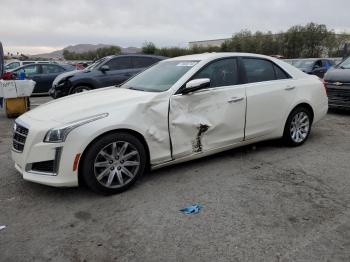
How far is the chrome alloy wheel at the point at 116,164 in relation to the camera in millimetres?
4164

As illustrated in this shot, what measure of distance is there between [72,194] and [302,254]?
8.55 ft

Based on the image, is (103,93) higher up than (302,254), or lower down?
higher up

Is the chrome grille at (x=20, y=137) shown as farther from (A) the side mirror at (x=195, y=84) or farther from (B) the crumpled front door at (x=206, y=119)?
(A) the side mirror at (x=195, y=84)

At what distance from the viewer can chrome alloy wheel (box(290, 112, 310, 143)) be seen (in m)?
6.04

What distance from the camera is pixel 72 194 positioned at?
437 centimetres

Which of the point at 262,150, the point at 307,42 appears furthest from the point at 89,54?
the point at 262,150

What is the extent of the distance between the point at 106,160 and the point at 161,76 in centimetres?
167

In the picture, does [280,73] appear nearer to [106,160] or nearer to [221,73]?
[221,73]

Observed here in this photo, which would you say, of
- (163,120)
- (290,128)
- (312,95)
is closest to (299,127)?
(290,128)

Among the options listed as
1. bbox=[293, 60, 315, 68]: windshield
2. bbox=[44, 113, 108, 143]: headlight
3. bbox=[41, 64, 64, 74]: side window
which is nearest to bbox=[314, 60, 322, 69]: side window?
bbox=[293, 60, 315, 68]: windshield

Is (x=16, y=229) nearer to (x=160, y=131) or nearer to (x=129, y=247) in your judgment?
(x=129, y=247)

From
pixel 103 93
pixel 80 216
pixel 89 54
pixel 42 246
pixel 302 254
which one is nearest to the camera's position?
pixel 302 254

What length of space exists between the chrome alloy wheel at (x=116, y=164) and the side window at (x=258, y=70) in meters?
2.19

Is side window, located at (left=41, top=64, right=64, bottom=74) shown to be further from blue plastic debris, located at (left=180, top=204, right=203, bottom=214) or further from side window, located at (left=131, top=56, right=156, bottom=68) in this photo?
blue plastic debris, located at (left=180, top=204, right=203, bottom=214)
